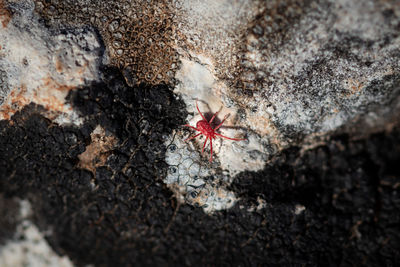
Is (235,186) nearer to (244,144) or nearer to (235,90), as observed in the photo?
(244,144)

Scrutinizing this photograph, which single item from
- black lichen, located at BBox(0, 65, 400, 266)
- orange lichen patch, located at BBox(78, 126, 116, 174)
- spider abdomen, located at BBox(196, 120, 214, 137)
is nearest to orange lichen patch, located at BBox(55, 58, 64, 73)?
black lichen, located at BBox(0, 65, 400, 266)

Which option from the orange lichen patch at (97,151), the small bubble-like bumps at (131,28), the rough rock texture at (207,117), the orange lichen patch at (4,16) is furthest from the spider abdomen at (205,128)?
the orange lichen patch at (4,16)

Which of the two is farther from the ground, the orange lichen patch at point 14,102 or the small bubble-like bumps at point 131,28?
the small bubble-like bumps at point 131,28

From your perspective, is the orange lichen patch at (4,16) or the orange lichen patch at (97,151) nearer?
the orange lichen patch at (4,16)

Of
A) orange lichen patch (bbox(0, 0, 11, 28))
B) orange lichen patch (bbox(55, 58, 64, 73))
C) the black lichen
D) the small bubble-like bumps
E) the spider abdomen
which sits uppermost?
the small bubble-like bumps

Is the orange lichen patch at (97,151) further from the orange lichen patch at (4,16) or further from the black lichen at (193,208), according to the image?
the orange lichen patch at (4,16)

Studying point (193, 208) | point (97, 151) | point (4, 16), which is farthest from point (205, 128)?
point (4, 16)

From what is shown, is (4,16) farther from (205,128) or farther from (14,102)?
(205,128)

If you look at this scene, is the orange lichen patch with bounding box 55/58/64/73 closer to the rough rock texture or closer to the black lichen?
the rough rock texture
